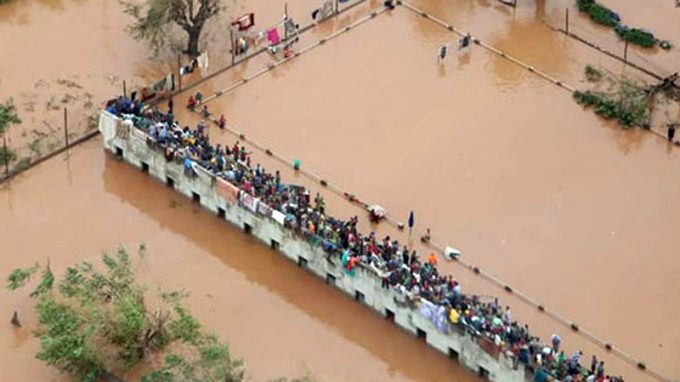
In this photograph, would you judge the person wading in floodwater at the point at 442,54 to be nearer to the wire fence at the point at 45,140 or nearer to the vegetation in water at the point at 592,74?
the vegetation in water at the point at 592,74

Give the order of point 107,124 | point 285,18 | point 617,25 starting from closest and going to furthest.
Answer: point 107,124 < point 285,18 < point 617,25

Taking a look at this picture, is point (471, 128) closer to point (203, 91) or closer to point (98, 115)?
point (203, 91)

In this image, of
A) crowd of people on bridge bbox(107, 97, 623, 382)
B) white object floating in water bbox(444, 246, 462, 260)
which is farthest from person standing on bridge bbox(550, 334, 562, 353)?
white object floating in water bbox(444, 246, 462, 260)

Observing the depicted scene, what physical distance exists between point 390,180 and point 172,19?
339 inches

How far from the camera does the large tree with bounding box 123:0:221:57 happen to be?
41.8 metres

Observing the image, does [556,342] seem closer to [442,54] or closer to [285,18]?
[442,54]

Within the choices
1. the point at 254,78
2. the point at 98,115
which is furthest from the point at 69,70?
the point at 254,78

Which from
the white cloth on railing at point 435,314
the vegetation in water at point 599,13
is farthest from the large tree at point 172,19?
the white cloth on railing at point 435,314

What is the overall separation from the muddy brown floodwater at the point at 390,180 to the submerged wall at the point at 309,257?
0.35m

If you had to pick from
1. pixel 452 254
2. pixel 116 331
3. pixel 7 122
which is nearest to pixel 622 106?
pixel 452 254

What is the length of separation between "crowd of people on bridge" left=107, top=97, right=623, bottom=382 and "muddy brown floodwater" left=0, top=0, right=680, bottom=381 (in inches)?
50.1

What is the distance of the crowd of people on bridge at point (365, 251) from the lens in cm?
3172

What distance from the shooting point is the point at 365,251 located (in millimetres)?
34250

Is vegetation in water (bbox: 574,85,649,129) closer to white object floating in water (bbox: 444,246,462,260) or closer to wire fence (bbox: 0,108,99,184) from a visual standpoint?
white object floating in water (bbox: 444,246,462,260)
